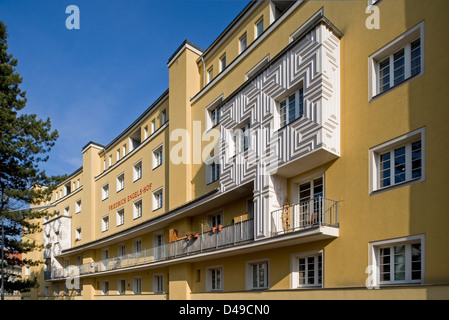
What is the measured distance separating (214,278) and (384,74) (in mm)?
12750

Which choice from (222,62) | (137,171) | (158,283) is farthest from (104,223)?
(222,62)

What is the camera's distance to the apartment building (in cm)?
1104

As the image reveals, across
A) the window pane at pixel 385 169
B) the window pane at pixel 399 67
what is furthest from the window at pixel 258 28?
the window pane at pixel 385 169

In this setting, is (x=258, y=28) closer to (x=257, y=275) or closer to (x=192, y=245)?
(x=192, y=245)

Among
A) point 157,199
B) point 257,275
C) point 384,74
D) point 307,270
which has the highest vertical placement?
point 384,74

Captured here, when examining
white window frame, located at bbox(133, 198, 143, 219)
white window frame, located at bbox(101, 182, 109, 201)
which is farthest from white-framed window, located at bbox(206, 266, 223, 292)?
white window frame, located at bbox(101, 182, 109, 201)

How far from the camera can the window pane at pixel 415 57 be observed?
11.7 m

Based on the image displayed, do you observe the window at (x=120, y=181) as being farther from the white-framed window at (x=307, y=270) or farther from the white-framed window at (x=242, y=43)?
the white-framed window at (x=307, y=270)

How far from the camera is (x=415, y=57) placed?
11.8m

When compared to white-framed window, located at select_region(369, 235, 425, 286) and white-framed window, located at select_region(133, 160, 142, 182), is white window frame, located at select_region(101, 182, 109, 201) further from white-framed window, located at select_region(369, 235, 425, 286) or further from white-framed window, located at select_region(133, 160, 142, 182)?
white-framed window, located at select_region(369, 235, 425, 286)

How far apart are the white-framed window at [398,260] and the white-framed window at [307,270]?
7.44ft
